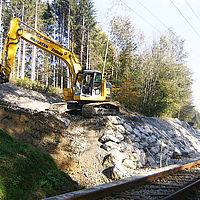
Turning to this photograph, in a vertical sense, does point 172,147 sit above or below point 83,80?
below

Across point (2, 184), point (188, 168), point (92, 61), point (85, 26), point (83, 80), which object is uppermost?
point (85, 26)

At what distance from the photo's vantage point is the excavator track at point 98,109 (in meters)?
11.1

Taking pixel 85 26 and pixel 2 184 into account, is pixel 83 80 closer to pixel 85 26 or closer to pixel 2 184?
pixel 2 184

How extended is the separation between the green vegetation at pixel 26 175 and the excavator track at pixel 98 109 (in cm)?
487

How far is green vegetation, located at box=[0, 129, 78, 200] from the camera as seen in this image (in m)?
4.24

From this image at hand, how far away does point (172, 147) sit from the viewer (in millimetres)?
12133

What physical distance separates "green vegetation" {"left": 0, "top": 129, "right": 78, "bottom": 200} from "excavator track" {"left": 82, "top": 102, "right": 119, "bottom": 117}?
16.0 ft

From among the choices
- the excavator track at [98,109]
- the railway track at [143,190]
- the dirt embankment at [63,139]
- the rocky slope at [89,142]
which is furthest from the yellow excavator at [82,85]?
the railway track at [143,190]

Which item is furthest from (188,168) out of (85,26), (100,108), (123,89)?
(85,26)

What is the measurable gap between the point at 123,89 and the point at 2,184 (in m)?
19.8

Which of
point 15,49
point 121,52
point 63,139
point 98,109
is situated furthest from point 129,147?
point 121,52

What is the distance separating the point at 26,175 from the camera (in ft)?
15.9

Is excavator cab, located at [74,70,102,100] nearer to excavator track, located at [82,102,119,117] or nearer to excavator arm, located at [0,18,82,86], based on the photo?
excavator track, located at [82,102,119,117]

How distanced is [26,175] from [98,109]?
696cm
